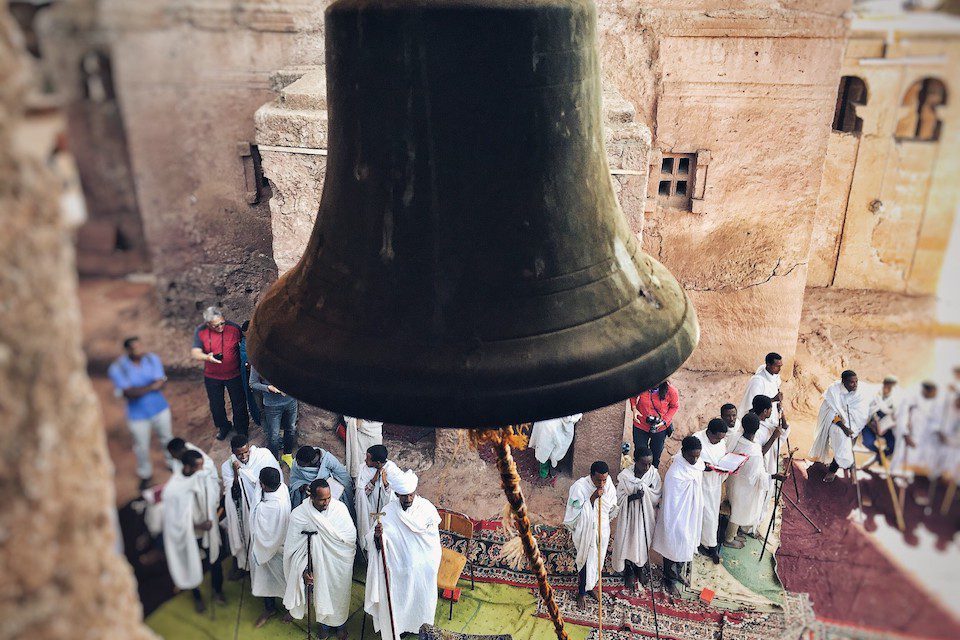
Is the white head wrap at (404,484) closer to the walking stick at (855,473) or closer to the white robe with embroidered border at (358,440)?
the white robe with embroidered border at (358,440)

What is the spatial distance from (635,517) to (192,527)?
321 centimetres

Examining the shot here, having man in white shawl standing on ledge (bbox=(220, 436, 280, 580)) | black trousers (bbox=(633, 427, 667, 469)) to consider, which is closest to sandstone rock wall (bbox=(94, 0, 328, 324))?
man in white shawl standing on ledge (bbox=(220, 436, 280, 580))

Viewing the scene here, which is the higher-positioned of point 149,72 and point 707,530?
point 149,72

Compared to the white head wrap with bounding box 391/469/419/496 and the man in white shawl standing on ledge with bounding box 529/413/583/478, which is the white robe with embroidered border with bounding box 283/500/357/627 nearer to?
the white head wrap with bounding box 391/469/419/496

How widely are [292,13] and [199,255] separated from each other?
2354 millimetres

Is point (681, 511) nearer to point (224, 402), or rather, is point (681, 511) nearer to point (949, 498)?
point (224, 402)

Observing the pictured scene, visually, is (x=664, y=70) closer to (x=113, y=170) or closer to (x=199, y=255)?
(x=199, y=255)

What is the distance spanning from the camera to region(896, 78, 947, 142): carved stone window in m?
1.78

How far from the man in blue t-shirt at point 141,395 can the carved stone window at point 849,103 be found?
26.1 feet

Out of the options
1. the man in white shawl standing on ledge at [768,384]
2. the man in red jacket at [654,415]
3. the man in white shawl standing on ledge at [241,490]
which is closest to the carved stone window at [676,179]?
the man in white shawl standing on ledge at [768,384]

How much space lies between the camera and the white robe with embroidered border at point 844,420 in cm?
656

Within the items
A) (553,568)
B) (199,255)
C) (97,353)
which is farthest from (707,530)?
(97,353)

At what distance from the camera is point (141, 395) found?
2.15 meters

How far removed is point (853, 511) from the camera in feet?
20.8
